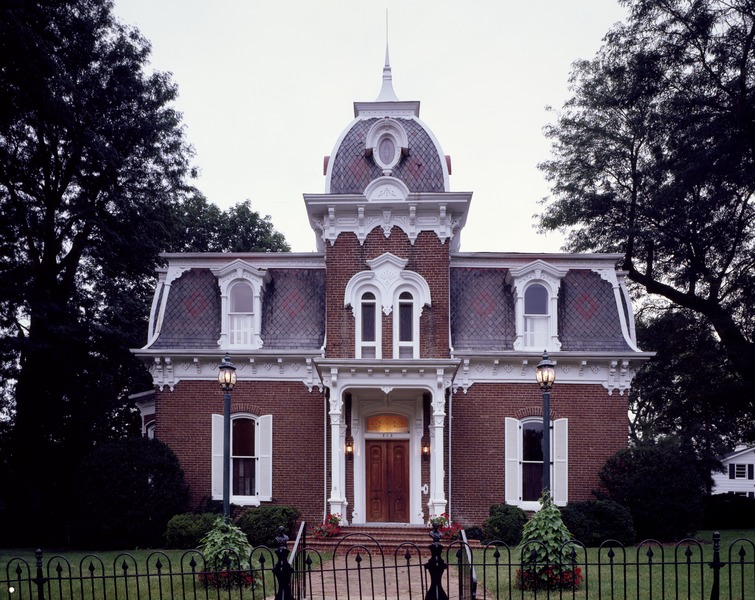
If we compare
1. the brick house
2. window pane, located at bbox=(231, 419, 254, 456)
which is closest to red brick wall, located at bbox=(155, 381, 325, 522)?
the brick house

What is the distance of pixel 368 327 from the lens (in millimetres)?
20859

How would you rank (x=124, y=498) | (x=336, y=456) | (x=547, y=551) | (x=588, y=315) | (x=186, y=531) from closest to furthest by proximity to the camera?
(x=547, y=551), (x=186, y=531), (x=124, y=498), (x=336, y=456), (x=588, y=315)

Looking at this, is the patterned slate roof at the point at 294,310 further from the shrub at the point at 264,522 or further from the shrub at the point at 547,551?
the shrub at the point at 547,551

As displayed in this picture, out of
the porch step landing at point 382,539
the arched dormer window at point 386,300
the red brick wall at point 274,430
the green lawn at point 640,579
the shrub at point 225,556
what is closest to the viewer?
the green lawn at point 640,579

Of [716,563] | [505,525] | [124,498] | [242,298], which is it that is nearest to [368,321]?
[242,298]

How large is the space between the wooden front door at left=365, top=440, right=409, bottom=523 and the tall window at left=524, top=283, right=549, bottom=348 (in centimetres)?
461

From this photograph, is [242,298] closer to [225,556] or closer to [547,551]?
[225,556]

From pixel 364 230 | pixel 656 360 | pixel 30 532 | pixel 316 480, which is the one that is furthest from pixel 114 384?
pixel 656 360

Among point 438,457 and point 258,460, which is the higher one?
point 438,457

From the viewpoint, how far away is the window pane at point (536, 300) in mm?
21438

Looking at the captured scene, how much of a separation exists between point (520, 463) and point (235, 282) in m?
9.62

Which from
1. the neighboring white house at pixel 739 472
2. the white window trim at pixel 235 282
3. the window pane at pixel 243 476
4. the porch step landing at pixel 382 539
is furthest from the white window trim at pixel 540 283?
the neighboring white house at pixel 739 472

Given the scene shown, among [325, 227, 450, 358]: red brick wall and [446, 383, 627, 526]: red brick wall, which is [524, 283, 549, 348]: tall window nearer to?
[446, 383, 627, 526]: red brick wall

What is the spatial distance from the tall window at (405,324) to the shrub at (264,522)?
205 inches
